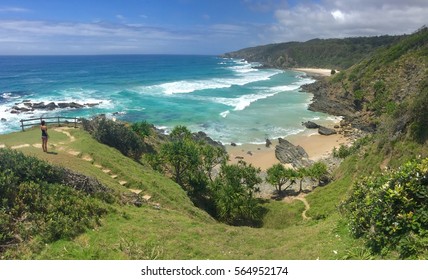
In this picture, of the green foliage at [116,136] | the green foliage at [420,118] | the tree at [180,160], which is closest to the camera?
the green foliage at [420,118]

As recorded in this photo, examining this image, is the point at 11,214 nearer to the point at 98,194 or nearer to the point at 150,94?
the point at 98,194

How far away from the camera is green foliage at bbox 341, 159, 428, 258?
7750 millimetres

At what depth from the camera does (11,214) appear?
11.3m

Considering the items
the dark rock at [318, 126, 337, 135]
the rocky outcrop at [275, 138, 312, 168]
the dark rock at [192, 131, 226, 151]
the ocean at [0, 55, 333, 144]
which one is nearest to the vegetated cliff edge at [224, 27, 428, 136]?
the ocean at [0, 55, 333, 144]

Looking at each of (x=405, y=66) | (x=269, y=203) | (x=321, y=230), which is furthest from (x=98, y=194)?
(x=405, y=66)

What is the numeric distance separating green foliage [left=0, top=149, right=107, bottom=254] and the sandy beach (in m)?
27.1

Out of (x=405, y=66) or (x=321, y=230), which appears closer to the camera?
(x=321, y=230)

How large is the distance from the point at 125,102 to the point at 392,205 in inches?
2636

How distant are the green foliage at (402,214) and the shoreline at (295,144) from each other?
29.1 metres

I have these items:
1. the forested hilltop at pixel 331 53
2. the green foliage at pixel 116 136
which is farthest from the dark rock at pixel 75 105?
the forested hilltop at pixel 331 53

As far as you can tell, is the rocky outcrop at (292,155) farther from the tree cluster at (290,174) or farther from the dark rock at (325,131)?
the dark rock at (325,131)

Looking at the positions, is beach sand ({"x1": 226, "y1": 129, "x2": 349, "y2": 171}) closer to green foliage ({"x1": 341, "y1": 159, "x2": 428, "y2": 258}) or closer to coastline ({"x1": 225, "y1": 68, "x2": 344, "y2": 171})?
coastline ({"x1": 225, "y1": 68, "x2": 344, "y2": 171})

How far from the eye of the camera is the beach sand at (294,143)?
40406 mm

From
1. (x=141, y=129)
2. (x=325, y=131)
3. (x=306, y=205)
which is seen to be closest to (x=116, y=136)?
(x=141, y=129)
